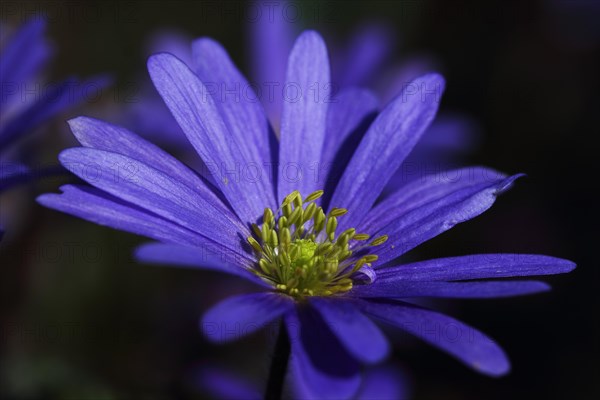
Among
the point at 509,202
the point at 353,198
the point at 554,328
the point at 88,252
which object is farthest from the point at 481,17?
the point at 353,198

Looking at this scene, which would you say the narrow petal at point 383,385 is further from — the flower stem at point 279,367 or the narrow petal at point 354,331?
the narrow petal at point 354,331

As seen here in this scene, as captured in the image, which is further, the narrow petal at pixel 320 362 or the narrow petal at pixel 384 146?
the narrow petal at pixel 384 146

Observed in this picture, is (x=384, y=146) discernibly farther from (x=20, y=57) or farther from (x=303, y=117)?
(x=20, y=57)

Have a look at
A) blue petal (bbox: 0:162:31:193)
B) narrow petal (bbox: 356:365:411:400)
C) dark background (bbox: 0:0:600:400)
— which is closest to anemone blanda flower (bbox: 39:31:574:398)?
blue petal (bbox: 0:162:31:193)

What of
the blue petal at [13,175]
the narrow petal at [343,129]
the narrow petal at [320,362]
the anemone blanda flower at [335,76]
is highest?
the anemone blanda flower at [335,76]

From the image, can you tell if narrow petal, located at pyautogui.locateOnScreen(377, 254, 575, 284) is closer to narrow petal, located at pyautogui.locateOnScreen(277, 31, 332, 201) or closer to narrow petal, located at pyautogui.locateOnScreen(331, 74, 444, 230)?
narrow petal, located at pyautogui.locateOnScreen(331, 74, 444, 230)

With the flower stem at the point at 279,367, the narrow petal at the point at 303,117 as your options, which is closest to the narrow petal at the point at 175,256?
the flower stem at the point at 279,367

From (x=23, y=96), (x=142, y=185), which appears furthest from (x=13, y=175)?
(x=23, y=96)

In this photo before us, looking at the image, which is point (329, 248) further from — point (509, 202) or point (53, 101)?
point (509, 202)
